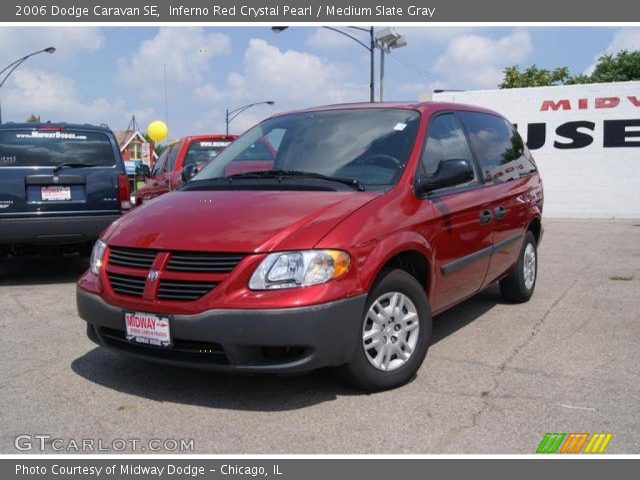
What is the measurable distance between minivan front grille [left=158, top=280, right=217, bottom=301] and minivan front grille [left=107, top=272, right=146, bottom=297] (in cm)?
17

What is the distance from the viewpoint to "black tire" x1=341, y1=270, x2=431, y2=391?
351 centimetres

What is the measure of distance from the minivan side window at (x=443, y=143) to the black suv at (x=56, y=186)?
4.28 metres

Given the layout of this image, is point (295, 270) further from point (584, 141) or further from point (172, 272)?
point (584, 141)

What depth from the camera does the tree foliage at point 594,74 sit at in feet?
123

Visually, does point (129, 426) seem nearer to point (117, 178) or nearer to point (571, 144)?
point (117, 178)

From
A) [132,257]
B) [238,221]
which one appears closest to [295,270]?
[238,221]

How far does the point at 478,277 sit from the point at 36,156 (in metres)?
5.18

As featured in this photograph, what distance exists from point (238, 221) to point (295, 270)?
1.62ft

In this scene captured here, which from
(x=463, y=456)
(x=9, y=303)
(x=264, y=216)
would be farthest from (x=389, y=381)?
(x=9, y=303)

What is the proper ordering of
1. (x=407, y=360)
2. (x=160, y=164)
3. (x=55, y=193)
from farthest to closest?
(x=160, y=164)
(x=55, y=193)
(x=407, y=360)

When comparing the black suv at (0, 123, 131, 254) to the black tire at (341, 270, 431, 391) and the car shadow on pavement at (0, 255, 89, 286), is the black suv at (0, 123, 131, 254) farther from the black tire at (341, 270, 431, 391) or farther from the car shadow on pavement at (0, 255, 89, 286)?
the black tire at (341, 270, 431, 391)

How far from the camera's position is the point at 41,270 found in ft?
27.8

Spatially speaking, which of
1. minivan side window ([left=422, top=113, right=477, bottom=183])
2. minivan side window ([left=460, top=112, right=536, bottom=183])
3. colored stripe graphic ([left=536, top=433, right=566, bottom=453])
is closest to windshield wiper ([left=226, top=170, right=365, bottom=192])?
minivan side window ([left=422, top=113, right=477, bottom=183])

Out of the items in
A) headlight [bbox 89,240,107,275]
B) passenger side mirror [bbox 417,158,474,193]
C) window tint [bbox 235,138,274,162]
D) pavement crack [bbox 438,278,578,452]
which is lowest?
pavement crack [bbox 438,278,578,452]
